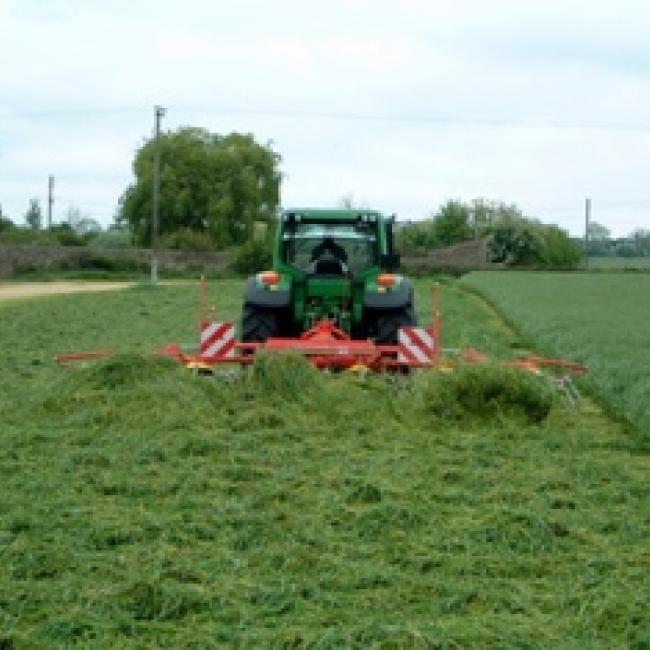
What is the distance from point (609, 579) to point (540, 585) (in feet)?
1.16

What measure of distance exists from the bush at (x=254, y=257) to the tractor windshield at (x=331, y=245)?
138 feet

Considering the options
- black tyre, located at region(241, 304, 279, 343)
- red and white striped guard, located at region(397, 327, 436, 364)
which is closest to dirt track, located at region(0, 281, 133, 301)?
black tyre, located at region(241, 304, 279, 343)

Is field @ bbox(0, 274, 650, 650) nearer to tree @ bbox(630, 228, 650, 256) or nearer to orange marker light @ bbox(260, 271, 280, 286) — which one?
orange marker light @ bbox(260, 271, 280, 286)

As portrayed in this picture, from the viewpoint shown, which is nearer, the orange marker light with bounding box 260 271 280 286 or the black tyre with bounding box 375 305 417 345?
the black tyre with bounding box 375 305 417 345

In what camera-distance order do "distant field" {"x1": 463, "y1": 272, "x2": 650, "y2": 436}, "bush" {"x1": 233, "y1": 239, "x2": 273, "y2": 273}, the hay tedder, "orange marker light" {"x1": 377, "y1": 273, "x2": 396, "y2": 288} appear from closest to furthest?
the hay tedder → "distant field" {"x1": 463, "y1": 272, "x2": 650, "y2": 436} → "orange marker light" {"x1": 377, "y1": 273, "x2": 396, "y2": 288} → "bush" {"x1": 233, "y1": 239, "x2": 273, "y2": 273}

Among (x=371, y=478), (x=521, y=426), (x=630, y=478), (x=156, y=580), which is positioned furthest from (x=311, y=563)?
(x=521, y=426)

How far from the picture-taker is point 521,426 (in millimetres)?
11570

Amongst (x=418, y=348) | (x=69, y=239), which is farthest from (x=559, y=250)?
(x=418, y=348)

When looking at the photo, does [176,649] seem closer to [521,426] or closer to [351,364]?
[521,426]

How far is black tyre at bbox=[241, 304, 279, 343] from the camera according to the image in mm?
15242

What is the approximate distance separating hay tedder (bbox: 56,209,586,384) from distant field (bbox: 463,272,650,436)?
2.44 feet

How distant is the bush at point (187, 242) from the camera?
243 feet

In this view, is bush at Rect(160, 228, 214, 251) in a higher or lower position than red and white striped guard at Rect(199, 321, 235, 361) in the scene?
higher

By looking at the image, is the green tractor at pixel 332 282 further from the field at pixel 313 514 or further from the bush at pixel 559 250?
the bush at pixel 559 250
